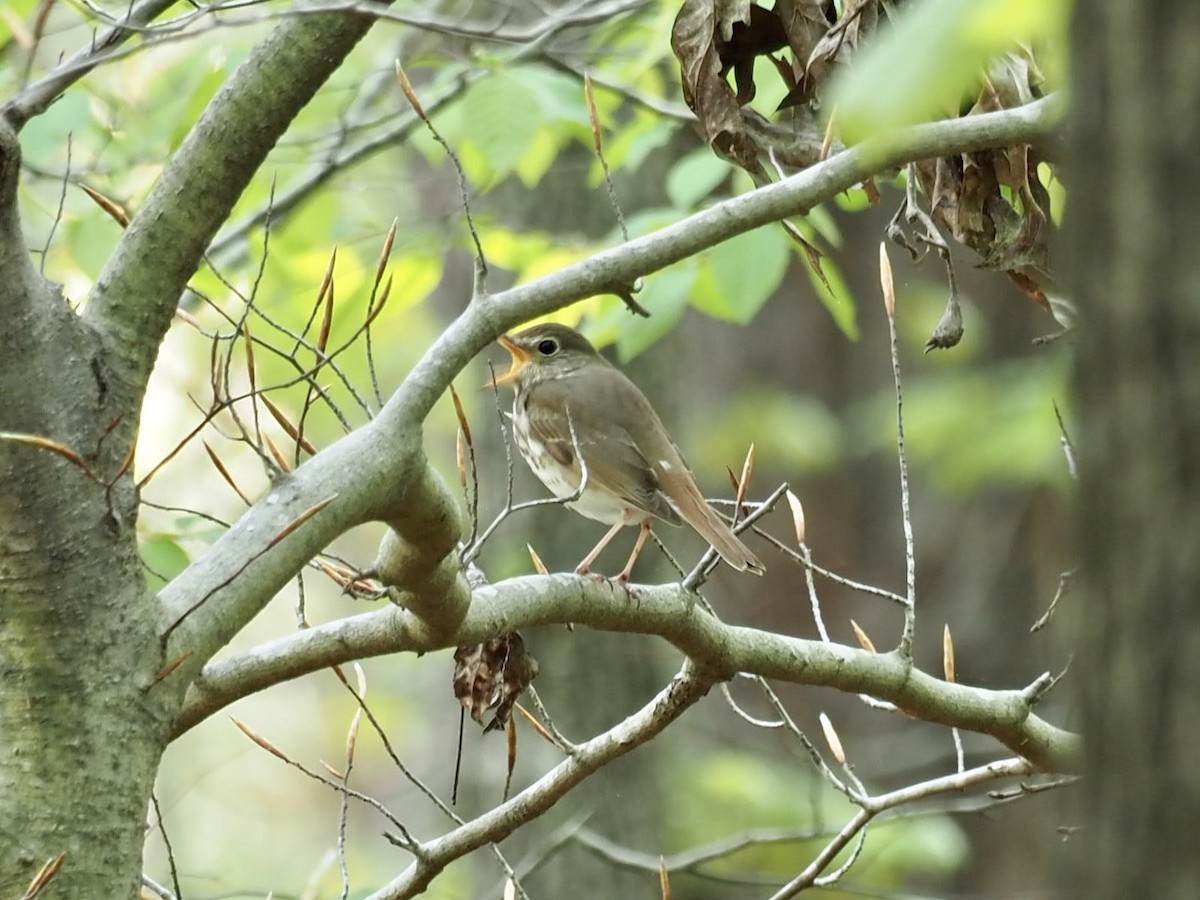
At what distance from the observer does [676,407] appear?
6.87 m

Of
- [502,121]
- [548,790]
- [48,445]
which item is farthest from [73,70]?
[502,121]

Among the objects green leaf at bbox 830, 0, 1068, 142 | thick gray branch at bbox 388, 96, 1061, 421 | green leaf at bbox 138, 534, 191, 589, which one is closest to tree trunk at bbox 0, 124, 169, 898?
thick gray branch at bbox 388, 96, 1061, 421

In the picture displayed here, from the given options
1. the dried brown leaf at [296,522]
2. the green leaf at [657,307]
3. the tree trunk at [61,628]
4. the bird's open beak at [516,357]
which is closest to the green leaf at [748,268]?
the green leaf at [657,307]

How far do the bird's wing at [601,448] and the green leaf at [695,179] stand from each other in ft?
2.40

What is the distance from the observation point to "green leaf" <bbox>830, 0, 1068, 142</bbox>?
95 cm

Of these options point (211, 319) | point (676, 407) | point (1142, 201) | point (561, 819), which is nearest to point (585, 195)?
point (676, 407)

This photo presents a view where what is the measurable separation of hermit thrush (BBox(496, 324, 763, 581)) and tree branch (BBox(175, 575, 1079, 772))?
4.00ft

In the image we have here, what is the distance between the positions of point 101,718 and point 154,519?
23.0 feet

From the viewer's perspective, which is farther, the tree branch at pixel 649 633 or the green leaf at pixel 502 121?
the green leaf at pixel 502 121

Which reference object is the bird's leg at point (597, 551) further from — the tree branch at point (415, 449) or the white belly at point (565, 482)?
the tree branch at point (415, 449)

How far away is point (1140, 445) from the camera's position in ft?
3.56

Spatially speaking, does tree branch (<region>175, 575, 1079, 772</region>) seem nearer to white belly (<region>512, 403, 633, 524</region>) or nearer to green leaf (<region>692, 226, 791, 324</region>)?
green leaf (<region>692, 226, 791, 324</region>)

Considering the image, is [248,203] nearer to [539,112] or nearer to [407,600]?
[539,112]

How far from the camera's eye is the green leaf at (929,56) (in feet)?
3.13
